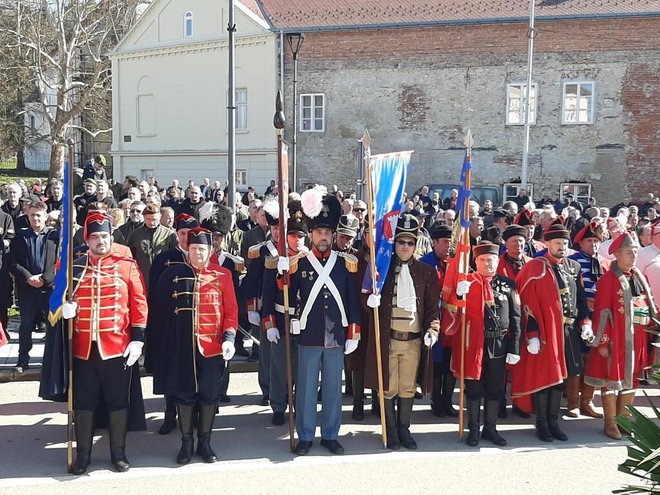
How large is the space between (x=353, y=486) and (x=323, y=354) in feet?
4.04

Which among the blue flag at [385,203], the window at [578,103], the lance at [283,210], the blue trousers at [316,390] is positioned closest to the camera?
the lance at [283,210]

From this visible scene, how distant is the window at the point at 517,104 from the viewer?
26922mm

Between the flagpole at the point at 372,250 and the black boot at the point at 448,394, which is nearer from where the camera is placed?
the flagpole at the point at 372,250

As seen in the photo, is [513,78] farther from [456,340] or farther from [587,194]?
[456,340]

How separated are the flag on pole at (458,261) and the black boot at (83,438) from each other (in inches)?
124

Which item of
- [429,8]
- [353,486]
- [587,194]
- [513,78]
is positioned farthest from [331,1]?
[353,486]

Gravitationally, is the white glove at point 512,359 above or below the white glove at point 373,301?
below

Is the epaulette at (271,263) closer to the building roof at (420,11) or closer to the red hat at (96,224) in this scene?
the red hat at (96,224)

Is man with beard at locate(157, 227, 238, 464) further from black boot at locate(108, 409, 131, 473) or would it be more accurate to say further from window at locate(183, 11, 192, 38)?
window at locate(183, 11, 192, 38)

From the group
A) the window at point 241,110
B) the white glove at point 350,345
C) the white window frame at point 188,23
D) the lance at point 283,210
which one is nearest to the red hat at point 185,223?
the lance at point 283,210

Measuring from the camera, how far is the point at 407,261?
6.72 meters

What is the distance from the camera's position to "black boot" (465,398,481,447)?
21.9 ft

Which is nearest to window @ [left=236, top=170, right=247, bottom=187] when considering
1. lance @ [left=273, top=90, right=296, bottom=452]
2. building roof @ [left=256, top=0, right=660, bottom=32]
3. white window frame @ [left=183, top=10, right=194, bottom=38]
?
building roof @ [left=256, top=0, right=660, bottom=32]

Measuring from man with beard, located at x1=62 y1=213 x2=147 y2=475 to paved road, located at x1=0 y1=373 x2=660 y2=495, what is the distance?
0.32 metres
